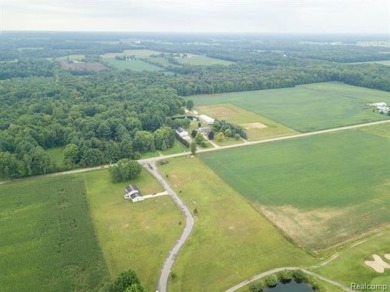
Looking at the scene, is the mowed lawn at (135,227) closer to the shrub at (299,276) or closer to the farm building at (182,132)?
the shrub at (299,276)

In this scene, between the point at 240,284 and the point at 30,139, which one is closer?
the point at 240,284

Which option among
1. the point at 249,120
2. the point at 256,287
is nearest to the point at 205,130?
the point at 249,120

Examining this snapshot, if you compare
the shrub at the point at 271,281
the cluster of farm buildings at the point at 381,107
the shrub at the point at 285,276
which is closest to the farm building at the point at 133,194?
the shrub at the point at 271,281

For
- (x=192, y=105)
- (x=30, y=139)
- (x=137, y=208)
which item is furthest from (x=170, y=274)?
(x=192, y=105)

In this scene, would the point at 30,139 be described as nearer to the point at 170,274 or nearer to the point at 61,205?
the point at 61,205

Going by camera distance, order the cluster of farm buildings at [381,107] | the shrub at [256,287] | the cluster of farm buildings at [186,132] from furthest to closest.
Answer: the cluster of farm buildings at [381,107] < the cluster of farm buildings at [186,132] < the shrub at [256,287]

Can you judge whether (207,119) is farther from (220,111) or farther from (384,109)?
(384,109)

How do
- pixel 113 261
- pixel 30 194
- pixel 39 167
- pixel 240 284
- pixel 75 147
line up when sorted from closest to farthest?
pixel 240 284
pixel 113 261
pixel 30 194
pixel 39 167
pixel 75 147
